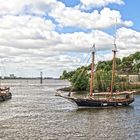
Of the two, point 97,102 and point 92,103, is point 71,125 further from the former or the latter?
point 97,102

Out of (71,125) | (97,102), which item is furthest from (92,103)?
(71,125)

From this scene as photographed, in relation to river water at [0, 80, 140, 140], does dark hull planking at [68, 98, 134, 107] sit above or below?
above

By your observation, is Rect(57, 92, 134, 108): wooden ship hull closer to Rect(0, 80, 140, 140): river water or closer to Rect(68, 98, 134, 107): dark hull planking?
Rect(68, 98, 134, 107): dark hull planking

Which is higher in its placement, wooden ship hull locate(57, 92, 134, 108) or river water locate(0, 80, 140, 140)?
wooden ship hull locate(57, 92, 134, 108)

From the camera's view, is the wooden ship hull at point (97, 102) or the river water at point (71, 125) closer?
the river water at point (71, 125)

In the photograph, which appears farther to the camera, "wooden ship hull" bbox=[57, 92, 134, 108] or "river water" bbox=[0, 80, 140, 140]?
"wooden ship hull" bbox=[57, 92, 134, 108]

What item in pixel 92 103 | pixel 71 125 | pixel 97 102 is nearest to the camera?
pixel 71 125

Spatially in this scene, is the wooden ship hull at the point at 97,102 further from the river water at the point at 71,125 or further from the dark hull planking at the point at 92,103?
the river water at the point at 71,125

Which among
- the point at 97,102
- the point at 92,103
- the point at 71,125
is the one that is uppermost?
the point at 97,102

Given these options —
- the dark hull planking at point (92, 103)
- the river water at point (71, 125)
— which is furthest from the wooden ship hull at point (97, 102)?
the river water at point (71, 125)

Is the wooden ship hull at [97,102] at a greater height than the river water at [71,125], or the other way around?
the wooden ship hull at [97,102]

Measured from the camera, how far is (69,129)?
213 ft

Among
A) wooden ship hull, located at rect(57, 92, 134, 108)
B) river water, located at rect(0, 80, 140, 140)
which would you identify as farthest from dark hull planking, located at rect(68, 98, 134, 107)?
river water, located at rect(0, 80, 140, 140)

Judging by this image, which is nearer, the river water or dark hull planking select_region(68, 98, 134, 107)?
the river water
